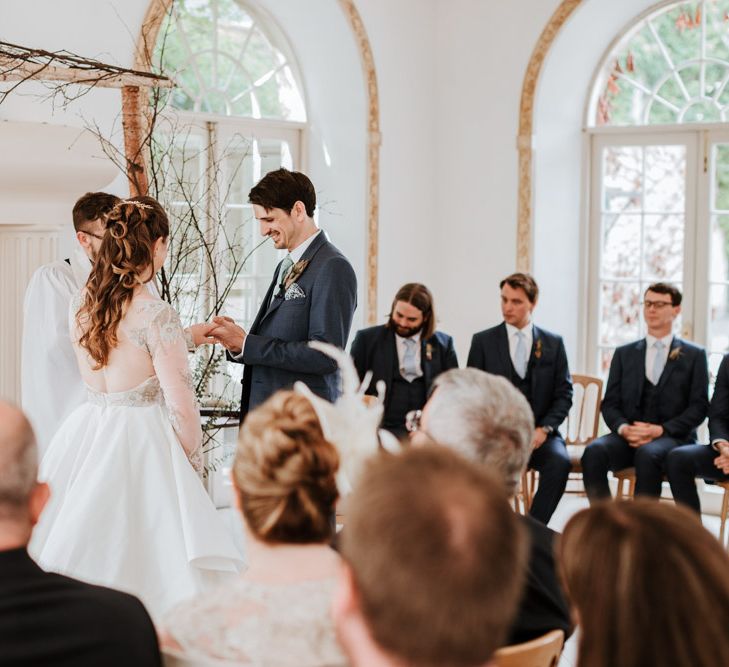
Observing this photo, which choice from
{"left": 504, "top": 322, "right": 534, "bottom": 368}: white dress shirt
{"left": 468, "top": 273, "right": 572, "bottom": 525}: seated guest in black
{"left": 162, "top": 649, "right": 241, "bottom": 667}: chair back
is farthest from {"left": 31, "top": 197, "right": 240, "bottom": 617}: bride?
{"left": 504, "top": 322, "right": 534, "bottom": 368}: white dress shirt

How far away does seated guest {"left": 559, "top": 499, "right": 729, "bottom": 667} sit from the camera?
49.0 inches

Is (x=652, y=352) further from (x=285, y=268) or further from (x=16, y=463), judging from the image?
(x=16, y=463)

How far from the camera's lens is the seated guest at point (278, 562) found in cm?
156

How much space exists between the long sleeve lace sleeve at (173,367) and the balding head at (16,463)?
58.9 inches

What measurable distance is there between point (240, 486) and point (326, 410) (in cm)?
20

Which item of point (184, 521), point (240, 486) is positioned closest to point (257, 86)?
point (184, 521)

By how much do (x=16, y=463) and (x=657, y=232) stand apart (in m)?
5.76

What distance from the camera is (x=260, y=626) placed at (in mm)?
1570

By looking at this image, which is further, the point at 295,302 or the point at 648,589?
the point at 295,302

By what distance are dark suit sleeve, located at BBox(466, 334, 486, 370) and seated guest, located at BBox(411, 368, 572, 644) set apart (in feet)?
11.4

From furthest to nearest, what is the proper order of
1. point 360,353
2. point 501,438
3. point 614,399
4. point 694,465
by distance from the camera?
point 614,399 → point 360,353 → point 694,465 → point 501,438

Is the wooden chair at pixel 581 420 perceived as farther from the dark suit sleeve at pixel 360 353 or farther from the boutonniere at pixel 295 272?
the boutonniere at pixel 295 272

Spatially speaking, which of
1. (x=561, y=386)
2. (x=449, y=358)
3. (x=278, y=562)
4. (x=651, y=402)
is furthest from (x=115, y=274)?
(x=651, y=402)

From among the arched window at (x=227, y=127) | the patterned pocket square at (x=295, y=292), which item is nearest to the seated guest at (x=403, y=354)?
the arched window at (x=227, y=127)
